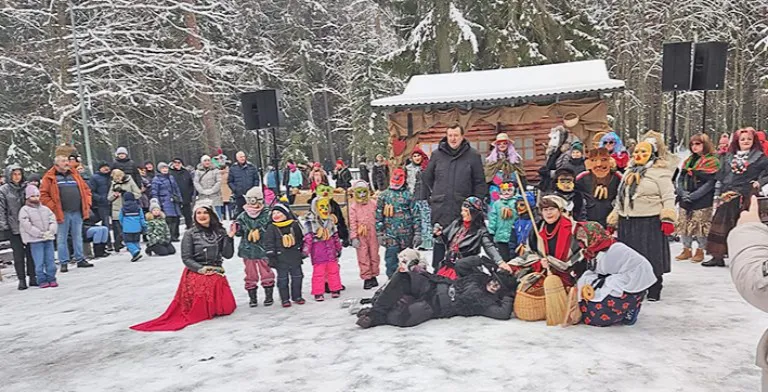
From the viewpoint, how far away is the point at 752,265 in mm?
1748

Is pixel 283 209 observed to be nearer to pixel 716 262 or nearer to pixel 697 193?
pixel 697 193

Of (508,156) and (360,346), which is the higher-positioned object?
(508,156)

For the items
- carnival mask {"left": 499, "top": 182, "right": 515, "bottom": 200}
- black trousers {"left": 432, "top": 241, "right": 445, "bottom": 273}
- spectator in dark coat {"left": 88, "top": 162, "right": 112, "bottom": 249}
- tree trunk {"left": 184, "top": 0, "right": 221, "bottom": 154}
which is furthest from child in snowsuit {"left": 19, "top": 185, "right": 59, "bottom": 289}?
tree trunk {"left": 184, "top": 0, "right": 221, "bottom": 154}

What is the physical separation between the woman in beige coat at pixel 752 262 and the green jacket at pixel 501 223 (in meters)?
4.18

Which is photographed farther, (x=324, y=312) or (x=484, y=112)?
(x=484, y=112)

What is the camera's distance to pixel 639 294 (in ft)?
14.3

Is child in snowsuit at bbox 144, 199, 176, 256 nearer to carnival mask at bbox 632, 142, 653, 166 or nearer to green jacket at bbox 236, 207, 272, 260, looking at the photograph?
green jacket at bbox 236, 207, 272, 260

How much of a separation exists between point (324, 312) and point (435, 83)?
27.8 feet

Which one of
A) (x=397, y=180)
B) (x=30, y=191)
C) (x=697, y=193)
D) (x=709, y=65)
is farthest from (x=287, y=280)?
(x=709, y=65)

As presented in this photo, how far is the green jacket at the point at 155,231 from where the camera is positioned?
373 inches

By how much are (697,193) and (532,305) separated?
3253 millimetres

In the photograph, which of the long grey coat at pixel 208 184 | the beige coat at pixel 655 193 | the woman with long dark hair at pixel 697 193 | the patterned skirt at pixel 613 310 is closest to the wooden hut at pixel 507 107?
the long grey coat at pixel 208 184

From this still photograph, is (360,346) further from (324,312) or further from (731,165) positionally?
(731,165)

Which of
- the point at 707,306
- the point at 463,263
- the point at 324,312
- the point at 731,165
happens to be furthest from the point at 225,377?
the point at 731,165
